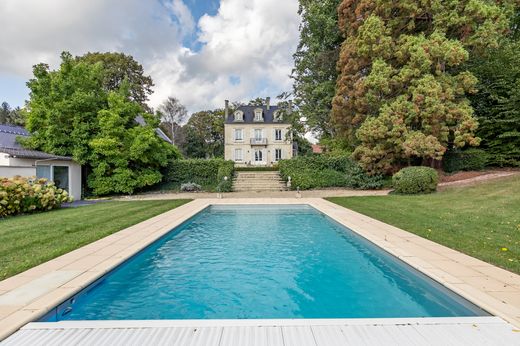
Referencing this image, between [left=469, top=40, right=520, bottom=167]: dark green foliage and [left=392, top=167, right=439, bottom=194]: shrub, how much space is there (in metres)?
6.02

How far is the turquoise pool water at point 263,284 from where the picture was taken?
336 cm

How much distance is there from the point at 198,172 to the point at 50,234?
12.8 m

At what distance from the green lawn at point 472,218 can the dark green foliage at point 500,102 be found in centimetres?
470

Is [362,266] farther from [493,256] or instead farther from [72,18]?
[72,18]

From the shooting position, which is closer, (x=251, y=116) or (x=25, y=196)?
(x=25, y=196)

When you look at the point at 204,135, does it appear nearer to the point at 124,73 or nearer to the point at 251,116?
the point at 251,116

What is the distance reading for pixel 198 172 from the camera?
61.7ft

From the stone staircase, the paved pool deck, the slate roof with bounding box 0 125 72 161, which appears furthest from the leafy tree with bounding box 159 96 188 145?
the paved pool deck

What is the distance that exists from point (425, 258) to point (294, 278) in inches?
78.2

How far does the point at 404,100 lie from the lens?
14016mm

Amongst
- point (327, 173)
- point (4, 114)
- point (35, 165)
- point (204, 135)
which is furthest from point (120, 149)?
point (4, 114)

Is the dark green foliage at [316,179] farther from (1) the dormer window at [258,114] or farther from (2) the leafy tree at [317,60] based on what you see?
(1) the dormer window at [258,114]

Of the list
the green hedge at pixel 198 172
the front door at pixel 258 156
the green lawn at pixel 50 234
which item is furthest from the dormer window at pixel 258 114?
the green lawn at pixel 50 234

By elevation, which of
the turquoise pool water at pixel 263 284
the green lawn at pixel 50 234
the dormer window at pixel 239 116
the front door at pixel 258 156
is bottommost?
the turquoise pool water at pixel 263 284
